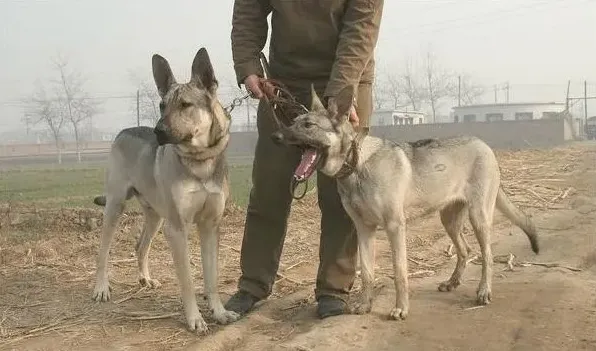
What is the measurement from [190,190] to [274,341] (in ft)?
4.15

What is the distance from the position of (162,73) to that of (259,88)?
0.75 metres

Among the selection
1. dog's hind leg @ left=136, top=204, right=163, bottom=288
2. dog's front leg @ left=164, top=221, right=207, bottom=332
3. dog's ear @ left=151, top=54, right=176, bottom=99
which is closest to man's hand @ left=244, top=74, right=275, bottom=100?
dog's ear @ left=151, top=54, right=176, bottom=99

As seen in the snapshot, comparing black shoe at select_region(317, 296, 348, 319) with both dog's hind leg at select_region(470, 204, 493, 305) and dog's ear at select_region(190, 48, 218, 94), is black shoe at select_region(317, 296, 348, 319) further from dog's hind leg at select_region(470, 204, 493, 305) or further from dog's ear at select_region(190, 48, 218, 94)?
dog's ear at select_region(190, 48, 218, 94)

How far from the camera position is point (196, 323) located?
16.7ft

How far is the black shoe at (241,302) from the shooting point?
546cm

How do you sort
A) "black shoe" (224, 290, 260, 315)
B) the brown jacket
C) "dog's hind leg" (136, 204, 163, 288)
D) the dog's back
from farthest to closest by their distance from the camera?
"dog's hind leg" (136, 204, 163, 288)
the dog's back
"black shoe" (224, 290, 260, 315)
the brown jacket

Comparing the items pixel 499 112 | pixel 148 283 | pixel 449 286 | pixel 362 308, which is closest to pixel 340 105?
pixel 362 308

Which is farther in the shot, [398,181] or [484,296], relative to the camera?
[484,296]

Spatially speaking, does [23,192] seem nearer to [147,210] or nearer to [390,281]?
[147,210]

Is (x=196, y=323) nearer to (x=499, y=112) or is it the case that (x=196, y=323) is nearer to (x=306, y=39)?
(x=306, y=39)

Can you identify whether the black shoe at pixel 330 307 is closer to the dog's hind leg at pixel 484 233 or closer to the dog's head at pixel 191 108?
the dog's hind leg at pixel 484 233

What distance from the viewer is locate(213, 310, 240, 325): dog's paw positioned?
5.27 metres

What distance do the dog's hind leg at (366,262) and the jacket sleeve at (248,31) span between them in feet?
4.98

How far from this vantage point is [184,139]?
4766 millimetres
